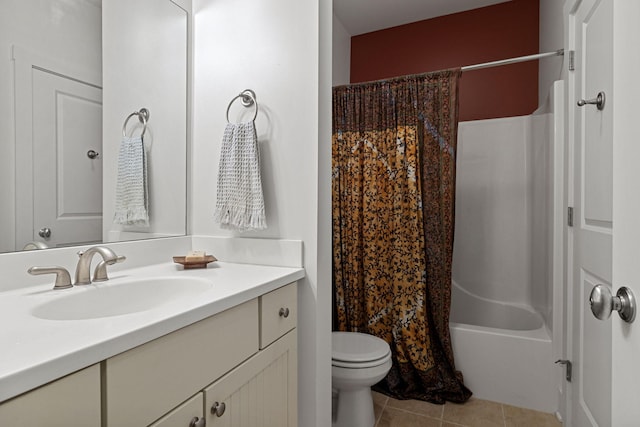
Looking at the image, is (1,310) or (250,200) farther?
(250,200)

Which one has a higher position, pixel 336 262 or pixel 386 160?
pixel 386 160

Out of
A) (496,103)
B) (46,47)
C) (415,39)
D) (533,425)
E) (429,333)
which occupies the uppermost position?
(415,39)

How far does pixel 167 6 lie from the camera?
1485 mm

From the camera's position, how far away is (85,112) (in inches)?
45.8

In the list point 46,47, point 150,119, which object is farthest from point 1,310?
point 150,119

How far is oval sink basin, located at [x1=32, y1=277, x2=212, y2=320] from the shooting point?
2.95 feet

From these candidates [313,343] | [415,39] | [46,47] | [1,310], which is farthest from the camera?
[415,39]

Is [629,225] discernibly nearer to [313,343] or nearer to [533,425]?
[313,343]

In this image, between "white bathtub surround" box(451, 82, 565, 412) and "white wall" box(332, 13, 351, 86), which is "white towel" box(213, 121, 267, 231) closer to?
"white bathtub surround" box(451, 82, 565, 412)

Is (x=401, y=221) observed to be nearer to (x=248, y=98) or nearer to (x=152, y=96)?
(x=248, y=98)

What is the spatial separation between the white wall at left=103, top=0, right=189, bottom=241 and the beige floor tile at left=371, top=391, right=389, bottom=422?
1392 millimetres

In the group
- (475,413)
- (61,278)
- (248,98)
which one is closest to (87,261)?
(61,278)

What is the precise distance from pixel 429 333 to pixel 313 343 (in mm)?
1009

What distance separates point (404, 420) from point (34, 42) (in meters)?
2.18
